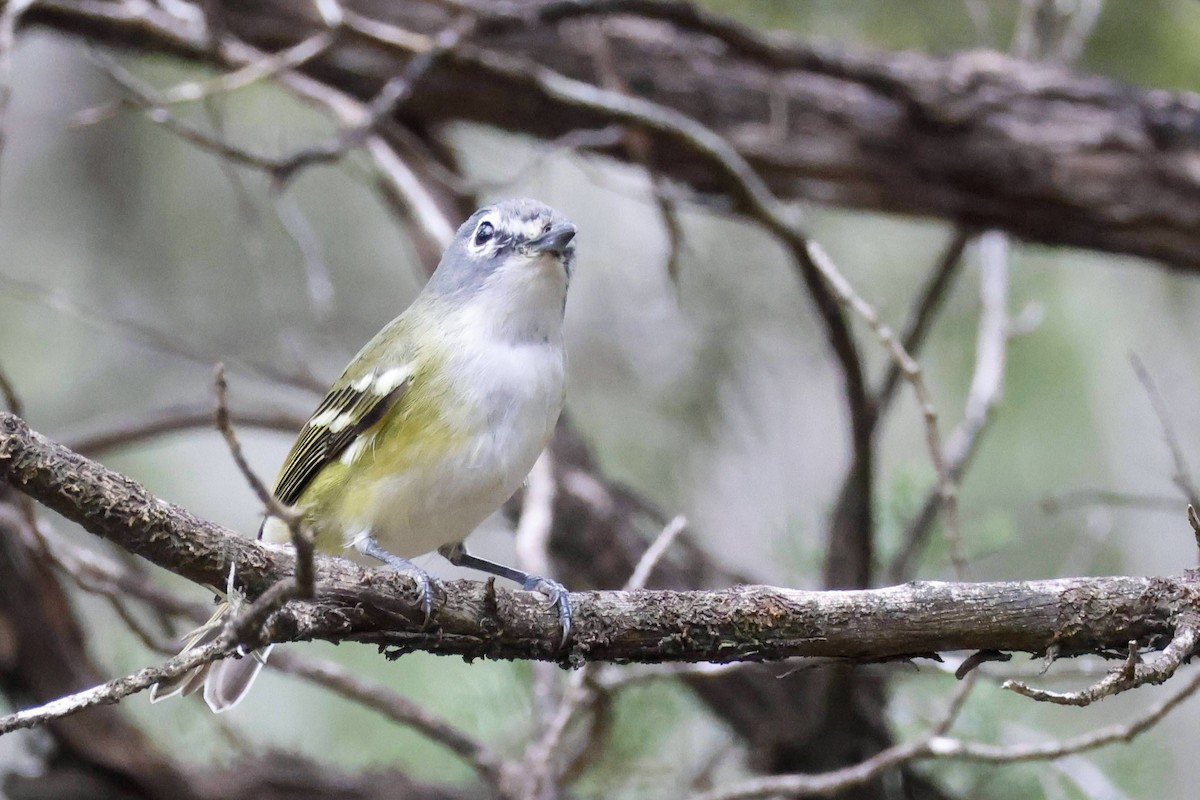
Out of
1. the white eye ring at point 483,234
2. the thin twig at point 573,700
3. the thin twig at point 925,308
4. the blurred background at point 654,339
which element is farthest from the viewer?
the blurred background at point 654,339

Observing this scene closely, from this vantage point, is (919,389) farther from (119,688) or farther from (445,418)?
(119,688)

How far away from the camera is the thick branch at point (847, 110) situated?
421 centimetres

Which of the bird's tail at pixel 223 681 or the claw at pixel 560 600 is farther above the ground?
the bird's tail at pixel 223 681

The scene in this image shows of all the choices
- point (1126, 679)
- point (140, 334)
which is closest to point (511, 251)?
point (1126, 679)

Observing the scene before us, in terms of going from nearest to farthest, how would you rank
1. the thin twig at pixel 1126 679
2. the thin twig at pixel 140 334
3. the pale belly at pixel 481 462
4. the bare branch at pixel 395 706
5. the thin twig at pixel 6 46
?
the thin twig at pixel 1126 679 → the pale belly at pixel 481 462 → the thin twig at pixel 6 46 → the bare branch at pixel 395 706 → the thin twig at pixel 140 334

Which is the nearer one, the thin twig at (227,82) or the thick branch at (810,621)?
the thick branch at (810,621)

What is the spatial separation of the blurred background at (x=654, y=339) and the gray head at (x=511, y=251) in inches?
60.9

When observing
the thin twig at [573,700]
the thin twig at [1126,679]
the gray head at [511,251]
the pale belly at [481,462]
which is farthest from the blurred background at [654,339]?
the thin twig at [1126,679]

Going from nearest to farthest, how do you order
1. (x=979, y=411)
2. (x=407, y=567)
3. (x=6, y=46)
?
(x=407, y=567) < (x=6, y=46) < (x=979, y=411)

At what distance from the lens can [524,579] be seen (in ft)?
9.12

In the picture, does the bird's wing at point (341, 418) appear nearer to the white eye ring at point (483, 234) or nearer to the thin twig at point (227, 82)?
the white eye ring at point (483, 234)

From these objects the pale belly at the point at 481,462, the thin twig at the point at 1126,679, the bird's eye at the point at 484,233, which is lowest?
the thin twig at the point at 1126,679

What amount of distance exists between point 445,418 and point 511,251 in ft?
1.82

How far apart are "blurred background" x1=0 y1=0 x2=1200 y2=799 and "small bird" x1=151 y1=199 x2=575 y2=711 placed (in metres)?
1.68
